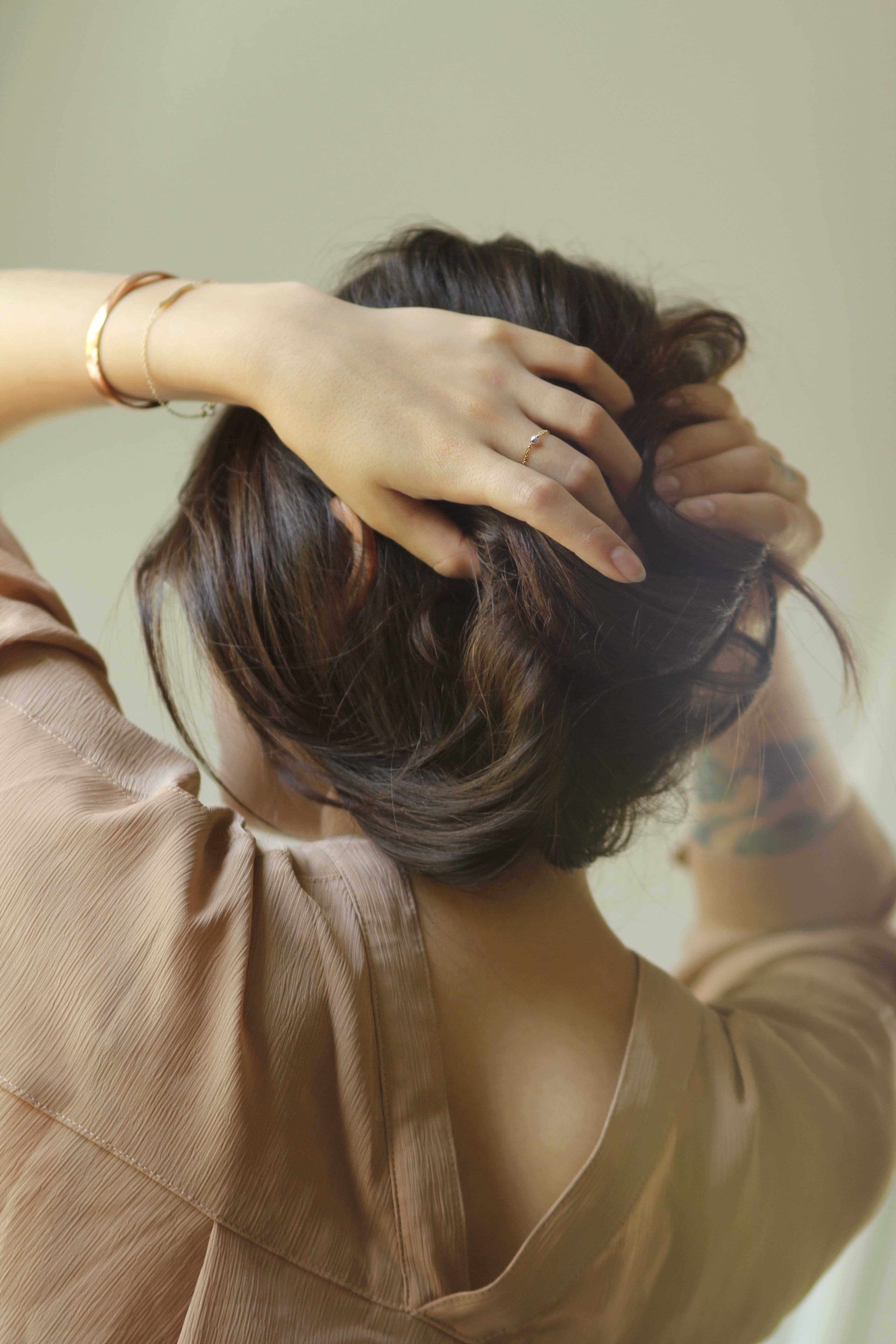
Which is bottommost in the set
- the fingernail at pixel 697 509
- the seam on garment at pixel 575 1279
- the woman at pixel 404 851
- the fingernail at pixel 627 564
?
the seam on garment at pixel 575 1279

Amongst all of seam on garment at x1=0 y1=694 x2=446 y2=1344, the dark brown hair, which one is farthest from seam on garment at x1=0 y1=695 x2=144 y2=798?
the dark brown hair

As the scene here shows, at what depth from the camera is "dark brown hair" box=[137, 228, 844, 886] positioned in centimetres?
48

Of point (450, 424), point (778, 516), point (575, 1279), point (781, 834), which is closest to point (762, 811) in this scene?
point (781, 834)

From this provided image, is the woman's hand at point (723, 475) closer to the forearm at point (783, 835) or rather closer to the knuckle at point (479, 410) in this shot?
the knuckle at point (479, 410)

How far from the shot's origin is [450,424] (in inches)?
19.1

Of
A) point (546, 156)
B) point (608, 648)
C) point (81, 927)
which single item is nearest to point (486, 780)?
point (608, 648)

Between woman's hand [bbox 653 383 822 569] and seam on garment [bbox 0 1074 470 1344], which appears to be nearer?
seam on garment [bbox 0 1074 470 1344]

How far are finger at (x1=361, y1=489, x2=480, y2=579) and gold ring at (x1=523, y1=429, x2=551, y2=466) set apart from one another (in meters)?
0.06

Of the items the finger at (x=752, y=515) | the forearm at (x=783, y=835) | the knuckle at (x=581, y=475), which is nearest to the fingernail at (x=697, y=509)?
the finger at (x=752, y=515)

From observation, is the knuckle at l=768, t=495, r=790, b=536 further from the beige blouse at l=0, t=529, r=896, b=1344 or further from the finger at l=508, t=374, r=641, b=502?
the beige blouse at l=0, t=529, r=896, b=1344

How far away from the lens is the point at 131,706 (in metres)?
1.24

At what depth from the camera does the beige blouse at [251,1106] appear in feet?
1.33

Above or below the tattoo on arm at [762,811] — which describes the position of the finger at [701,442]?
above

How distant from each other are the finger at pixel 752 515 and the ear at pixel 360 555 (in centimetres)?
19
